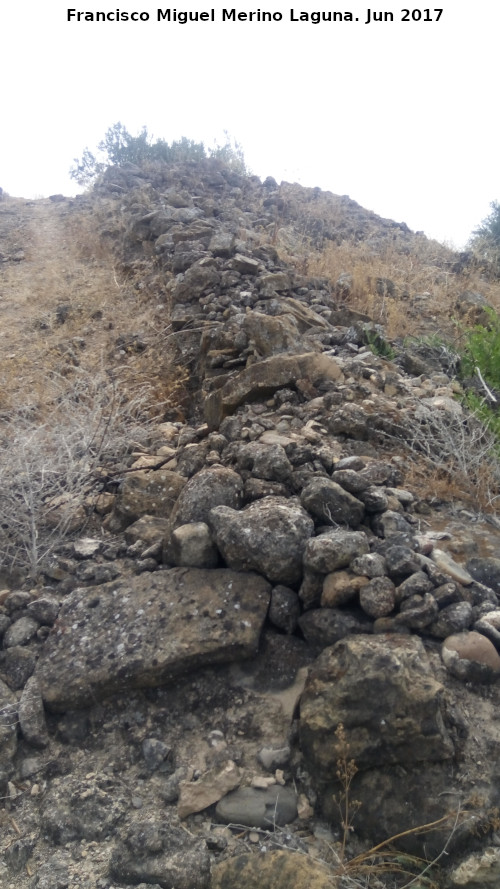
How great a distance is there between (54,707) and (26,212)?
1267cm

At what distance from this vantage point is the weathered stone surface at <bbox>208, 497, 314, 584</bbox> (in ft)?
7.16

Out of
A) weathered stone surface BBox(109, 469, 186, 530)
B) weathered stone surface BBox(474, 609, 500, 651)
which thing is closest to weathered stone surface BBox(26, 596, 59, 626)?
weathered stone surface BBox(109, 469, 186, 530)

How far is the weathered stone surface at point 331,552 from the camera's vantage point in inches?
81.7

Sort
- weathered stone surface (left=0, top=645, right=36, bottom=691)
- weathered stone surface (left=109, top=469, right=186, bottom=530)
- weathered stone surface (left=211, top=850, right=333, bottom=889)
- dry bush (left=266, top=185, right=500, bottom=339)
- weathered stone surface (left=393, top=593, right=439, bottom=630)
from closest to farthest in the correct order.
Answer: weathered stone surface (left=211, top=850, right=333, bottom=889)
weathered stone surface (left=393, top=593, right=439, bottom=630)
weathered stone surface (left=0, top=645, right=36, bottom=691)
weathered stone surface (left=109, top=469, right=186, bottom=530)
dry bush (left=266, top=185, right=500, bottom=339)

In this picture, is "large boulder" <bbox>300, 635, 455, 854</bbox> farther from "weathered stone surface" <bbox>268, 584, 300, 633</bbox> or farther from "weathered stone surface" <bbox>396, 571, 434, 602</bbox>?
"weathered stone surface" <bbox>268, 584, 300, 633</bbox>

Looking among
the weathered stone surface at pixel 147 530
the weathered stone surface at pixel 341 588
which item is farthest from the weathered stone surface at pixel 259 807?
the weathered stone surface at pixel 147 530

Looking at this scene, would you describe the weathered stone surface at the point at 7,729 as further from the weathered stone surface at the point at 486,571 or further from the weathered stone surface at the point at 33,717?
the weathered stone surface at the point at 486,571

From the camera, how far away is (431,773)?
163 cm

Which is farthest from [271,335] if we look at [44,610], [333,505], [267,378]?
[44,610]

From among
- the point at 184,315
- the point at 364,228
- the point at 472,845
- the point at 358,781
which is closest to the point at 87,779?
the point at 358,781

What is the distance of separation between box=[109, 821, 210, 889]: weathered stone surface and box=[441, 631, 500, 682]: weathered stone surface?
0.86m

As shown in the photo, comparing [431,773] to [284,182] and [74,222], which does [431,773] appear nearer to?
[74,222]

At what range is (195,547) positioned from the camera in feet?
7.72

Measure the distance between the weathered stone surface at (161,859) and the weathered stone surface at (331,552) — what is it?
87 centimetres
